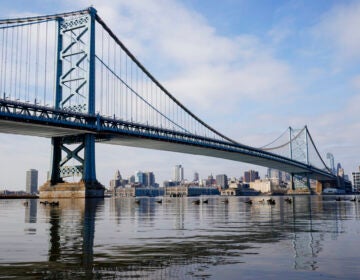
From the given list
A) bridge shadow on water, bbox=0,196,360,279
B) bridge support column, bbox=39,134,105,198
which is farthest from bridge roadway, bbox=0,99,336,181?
bridge shadow on water, bbox=0,196,360,279

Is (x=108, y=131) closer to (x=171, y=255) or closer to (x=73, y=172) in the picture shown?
(x=73, y=172)

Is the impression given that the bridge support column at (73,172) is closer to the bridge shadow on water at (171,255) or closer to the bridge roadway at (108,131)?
the bridge roadway at (108,131)

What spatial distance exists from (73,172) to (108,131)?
9.98m

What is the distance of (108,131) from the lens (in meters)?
82.9

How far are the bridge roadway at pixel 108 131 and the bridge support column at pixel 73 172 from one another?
6.13 feet

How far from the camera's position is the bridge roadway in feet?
233

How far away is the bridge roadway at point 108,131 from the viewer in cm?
7100

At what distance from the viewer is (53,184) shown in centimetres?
8350

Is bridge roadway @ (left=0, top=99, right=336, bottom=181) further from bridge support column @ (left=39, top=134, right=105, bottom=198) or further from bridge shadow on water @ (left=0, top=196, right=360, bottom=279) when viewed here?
bridge shadow on water @ (left=0, top=196, right=360, bottom=279)

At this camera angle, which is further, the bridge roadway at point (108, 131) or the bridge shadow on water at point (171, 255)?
the bridge roadway at point (108, 131)

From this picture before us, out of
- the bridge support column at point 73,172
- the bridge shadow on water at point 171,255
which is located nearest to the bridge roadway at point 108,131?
the bridge support column at point 73,172

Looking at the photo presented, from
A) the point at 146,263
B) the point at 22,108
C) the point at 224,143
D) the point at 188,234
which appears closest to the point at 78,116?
the point at 22,108

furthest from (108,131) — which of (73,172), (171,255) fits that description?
(171,255)

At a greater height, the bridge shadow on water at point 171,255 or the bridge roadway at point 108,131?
the bridge roadway at point 108,131
